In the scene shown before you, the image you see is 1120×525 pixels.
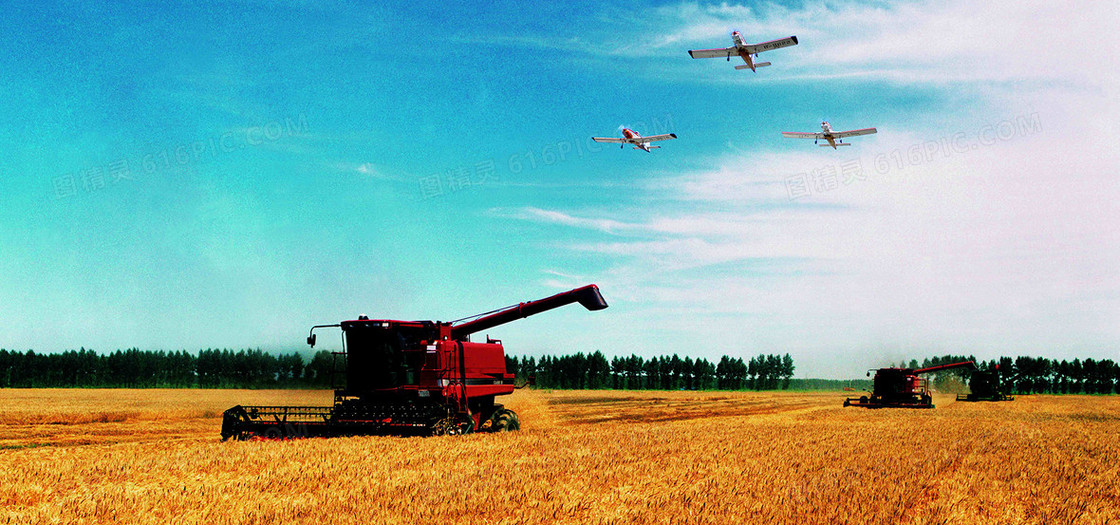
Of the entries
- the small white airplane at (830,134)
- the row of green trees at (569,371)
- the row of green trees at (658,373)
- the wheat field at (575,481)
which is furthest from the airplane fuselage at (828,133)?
the row of green trees at (658,373)

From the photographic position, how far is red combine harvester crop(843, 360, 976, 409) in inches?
1631

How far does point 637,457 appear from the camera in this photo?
45.2ft

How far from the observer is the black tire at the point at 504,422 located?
64.5 ft

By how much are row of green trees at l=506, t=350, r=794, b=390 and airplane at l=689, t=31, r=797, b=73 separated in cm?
9512

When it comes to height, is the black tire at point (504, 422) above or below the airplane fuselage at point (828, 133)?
below

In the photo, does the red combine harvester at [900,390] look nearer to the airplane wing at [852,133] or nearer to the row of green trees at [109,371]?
the airplane wing at [852,133]

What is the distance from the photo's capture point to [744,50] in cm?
3462

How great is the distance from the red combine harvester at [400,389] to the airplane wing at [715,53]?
1893 cm

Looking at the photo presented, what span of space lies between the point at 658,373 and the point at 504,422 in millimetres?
136734

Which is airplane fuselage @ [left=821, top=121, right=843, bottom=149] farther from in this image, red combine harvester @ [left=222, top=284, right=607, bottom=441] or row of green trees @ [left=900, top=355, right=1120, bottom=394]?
row of green trees @ [left=900, top=355, right=1120, bottom=394]

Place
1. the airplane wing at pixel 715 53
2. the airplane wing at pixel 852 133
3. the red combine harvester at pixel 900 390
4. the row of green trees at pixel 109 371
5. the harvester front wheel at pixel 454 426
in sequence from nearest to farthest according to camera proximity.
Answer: the harvester front wheel at pixel 454 426, the airplane wing at pixel 715 53, the red combine harvester at pixel 900 390, the airplane wing at pixel 852 133, the row of green trees at pixel 109 371

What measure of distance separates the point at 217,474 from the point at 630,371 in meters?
143

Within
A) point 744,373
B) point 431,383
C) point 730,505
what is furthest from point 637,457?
point 744,373

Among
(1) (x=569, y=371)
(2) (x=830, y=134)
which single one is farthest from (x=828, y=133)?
(1) (x=569, y=371)
